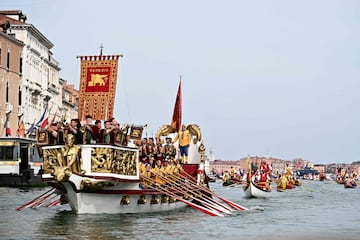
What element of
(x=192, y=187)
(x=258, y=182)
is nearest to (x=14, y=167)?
(x=258, y=182)

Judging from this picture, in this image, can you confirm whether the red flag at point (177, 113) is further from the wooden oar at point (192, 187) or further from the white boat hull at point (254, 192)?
the white boat hull at point (254, 192)

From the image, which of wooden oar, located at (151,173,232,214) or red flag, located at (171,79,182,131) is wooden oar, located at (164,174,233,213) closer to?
wooden oar, located at (151,173,232,214)

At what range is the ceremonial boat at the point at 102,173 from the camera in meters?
18.0

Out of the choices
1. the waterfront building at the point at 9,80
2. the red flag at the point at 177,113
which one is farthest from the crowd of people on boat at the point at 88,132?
the waterfront building at the point at 9,80

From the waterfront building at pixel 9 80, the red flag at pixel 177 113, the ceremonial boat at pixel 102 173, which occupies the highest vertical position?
the waterfront building at pixel 9 80

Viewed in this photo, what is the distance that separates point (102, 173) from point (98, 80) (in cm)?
356

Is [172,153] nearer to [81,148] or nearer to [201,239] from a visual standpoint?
[81,148]

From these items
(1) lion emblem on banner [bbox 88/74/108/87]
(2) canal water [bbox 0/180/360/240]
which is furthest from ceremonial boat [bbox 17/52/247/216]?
(2) canal water [bbox 0/180/360/240]

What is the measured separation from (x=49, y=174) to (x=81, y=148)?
4.05 feet

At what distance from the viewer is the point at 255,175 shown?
36812 millimetres

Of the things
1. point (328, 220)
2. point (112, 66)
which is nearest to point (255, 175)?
point (328, 220)

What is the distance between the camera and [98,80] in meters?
20.7

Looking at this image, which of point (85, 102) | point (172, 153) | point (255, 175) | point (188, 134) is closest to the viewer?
point (85, 102)

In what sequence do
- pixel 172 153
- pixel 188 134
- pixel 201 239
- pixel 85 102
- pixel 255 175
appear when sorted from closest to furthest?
pixel 201 239, pixel 85 102, pixel 172 153, pixel 188 134, pixel 255 175
